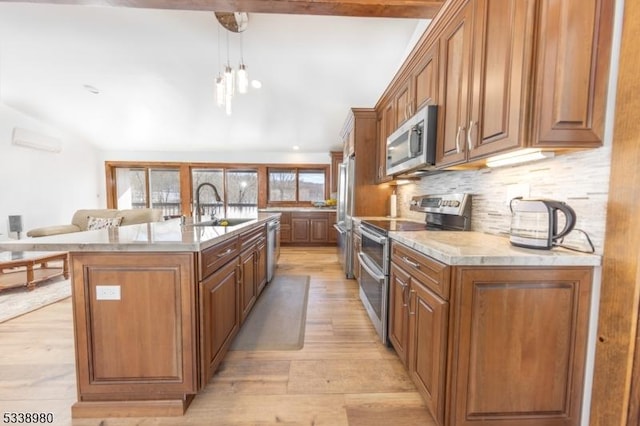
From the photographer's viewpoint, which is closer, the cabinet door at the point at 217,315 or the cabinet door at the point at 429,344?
the cabinet door at the point at 429,344

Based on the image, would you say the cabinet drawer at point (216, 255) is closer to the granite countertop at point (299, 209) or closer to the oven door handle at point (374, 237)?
the oven door handle at point (374, 237)

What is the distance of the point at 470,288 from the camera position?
3.59 ft

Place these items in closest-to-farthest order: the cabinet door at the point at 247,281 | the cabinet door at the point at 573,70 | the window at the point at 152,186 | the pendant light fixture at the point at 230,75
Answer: the cabinet door at the point at 573,70, the cabinet door at the point at 247,281, the pendant light fixture at the point at 230,75, the window at the point at 152,186

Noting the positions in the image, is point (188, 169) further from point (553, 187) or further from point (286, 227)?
point (553, 187)

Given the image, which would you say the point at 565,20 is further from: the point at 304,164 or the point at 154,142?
the point at 154,142

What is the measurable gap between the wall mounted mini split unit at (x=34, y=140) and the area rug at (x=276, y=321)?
501cm

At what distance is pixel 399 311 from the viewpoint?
1.66 meters

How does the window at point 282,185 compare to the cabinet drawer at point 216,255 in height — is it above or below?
above

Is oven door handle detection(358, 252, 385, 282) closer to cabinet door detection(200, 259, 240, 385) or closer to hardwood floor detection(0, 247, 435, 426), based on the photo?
hardwood floor detection(0, 247, 435, 426)

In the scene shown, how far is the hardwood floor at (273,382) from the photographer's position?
1.33 m

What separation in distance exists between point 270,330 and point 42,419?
4.35 feet

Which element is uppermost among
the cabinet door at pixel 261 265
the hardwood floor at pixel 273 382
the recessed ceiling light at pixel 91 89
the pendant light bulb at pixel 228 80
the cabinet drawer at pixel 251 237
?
the recessed ceiling light at pixel 91 89

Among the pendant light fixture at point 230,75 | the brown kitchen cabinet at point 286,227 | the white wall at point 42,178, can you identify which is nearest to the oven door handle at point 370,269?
the pendant light fixture at point 230,75

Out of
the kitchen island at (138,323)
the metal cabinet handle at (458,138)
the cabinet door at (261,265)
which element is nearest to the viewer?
the kitchen island at (138,323)
